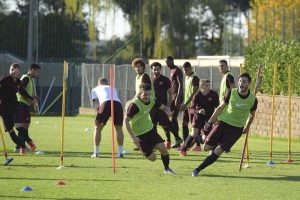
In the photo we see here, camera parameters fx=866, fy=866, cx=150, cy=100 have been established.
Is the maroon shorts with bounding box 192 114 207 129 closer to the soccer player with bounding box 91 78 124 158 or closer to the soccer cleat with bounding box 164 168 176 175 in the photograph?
the soccer player with bounding box 91 78 124 158

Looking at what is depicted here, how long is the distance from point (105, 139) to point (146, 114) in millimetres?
9467

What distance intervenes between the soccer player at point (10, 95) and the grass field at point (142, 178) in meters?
0.81

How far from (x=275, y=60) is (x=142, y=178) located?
44.2 feet

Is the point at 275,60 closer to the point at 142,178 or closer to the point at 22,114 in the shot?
the point at 22,114

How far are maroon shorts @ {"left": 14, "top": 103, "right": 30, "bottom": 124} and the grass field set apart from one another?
36.2 inches

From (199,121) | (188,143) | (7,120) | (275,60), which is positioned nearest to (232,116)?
(188,143)

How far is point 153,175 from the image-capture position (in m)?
14.8

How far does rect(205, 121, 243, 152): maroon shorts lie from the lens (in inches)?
582

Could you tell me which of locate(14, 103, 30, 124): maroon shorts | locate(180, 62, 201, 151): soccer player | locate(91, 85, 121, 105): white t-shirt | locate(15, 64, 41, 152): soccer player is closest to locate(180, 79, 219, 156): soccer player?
locate(180, 62, 201, 151): soccer player

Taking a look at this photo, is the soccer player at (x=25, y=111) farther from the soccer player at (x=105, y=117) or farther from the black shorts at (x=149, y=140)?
the black shorts at (x=149, y=140)

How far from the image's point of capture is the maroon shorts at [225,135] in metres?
14.8

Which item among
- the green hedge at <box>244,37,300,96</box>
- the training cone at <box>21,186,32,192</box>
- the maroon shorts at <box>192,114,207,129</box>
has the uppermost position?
the green hedge at <box>244,37,300,96</box>

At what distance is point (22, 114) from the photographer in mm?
19531

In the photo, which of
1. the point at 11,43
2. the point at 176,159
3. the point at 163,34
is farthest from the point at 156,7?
the point at 176,159
